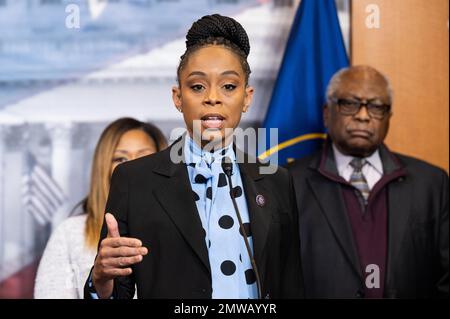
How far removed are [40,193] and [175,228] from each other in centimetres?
191

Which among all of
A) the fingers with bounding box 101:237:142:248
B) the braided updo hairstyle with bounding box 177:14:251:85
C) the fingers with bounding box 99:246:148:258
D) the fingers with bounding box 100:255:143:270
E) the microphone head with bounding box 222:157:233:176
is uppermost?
the braided updo hairstyle with bounding box 177:14:251:85

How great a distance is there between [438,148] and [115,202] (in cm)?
210

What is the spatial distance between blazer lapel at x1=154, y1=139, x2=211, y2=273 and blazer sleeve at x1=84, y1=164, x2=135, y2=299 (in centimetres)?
6

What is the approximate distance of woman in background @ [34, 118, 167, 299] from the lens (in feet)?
7.45

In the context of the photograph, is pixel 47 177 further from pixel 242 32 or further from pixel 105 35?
pixel 242 32

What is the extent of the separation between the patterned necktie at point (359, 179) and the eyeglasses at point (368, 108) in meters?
0.16

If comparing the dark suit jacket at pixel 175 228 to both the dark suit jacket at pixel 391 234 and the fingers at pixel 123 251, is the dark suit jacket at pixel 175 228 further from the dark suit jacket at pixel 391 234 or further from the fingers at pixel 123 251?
the dark suit jacket at pixel 391 234

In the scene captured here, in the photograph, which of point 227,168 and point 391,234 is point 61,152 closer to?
point 391,234

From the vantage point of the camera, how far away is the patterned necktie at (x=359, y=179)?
94.0 inches

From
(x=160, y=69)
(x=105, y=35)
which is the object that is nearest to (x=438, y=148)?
(x=160, y=69)

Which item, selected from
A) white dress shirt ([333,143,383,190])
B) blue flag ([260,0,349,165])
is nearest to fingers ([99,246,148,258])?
white dress shirt ([333,143,383,190])

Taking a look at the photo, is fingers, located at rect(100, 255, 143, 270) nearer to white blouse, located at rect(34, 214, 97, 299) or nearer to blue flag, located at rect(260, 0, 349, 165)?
white blouse, located at rect(34, 214, 97, 299)

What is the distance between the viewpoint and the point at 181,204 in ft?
4.03

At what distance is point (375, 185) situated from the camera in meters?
2.37
